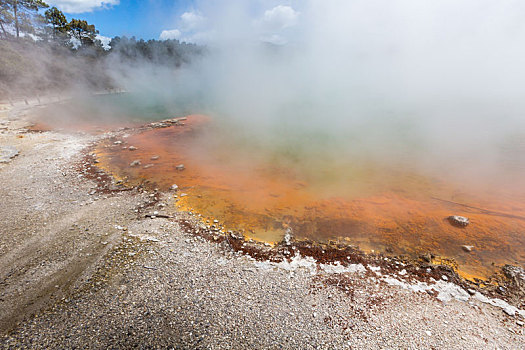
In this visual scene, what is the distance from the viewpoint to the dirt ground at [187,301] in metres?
3.13

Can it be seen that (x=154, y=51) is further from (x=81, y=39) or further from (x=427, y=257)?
(x=427, y=257)

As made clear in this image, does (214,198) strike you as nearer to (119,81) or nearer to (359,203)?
(359,203)

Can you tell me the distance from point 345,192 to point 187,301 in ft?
19.2

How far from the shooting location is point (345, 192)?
7438mm

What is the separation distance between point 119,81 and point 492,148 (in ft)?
158

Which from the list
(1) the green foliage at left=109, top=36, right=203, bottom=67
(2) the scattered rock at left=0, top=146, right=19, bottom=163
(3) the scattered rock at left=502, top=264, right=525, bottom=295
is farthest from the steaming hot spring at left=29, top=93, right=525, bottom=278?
(1) the green foliage at left=109, top=36, right=203, bottom=67

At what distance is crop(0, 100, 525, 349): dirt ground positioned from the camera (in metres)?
3.13

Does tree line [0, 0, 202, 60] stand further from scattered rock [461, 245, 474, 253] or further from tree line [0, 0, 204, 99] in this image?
scattered rock [461, 245, 474, 253]

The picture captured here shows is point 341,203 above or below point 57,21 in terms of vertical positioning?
below

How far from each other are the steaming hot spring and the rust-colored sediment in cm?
3

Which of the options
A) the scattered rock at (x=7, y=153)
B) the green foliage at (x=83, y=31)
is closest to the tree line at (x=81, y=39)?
the green foliage at (x=83, y=31)

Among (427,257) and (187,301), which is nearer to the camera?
(187,301)

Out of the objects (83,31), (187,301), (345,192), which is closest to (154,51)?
(83,31)

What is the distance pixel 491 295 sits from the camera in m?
3.92
